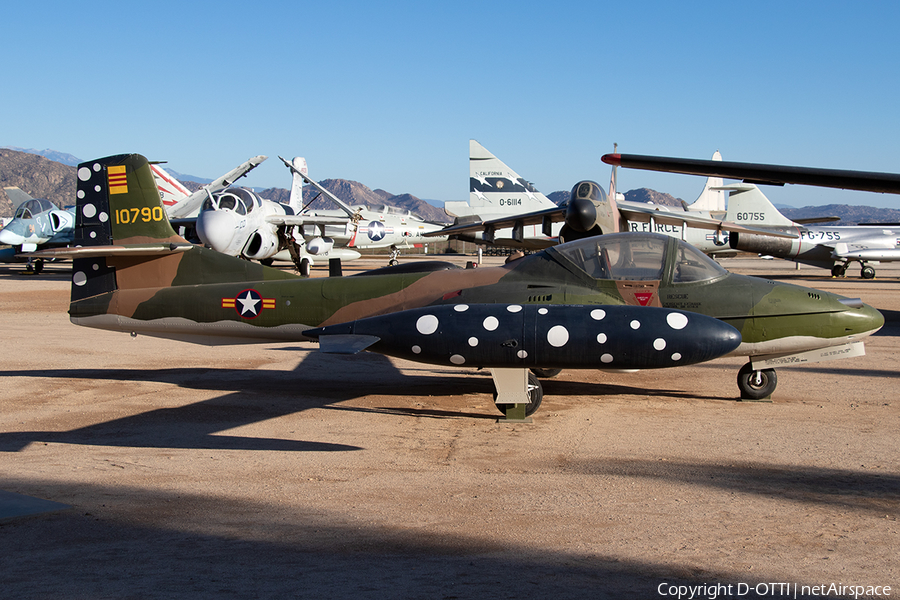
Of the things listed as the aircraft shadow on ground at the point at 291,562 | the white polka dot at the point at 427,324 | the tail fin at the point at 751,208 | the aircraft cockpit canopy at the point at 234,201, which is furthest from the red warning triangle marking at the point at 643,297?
the tail fin at the point at 751,208

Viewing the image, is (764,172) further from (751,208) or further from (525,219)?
(751,208)

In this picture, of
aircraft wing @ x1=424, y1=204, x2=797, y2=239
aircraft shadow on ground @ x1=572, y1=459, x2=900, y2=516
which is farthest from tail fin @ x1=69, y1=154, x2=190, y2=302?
aircraft wing @ x1=424, y1=204, x2=797, y2=239

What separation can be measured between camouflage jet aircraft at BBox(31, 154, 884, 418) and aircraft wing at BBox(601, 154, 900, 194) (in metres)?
3.12

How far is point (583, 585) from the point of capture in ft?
12.3

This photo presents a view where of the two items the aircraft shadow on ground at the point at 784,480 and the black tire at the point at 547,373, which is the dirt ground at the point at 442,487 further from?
the black tire at the point at 547,373

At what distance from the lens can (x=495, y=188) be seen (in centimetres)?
3756

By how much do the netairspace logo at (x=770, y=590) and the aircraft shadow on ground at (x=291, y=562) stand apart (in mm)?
51

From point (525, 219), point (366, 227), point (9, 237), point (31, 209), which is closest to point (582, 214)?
point (525, 219)

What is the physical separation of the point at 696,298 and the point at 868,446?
8.04 feet

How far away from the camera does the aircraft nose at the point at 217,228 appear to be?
25.1m

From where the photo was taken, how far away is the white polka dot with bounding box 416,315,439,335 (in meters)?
7.07

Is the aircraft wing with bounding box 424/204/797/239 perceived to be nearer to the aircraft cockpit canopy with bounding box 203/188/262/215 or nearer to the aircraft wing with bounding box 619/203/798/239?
the aircraft wing with bounding box 619/203/798/239

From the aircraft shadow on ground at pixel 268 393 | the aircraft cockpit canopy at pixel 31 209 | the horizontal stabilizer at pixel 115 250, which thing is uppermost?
the aircraft cockpit canopy at pixel 31 209

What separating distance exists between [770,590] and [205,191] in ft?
114
